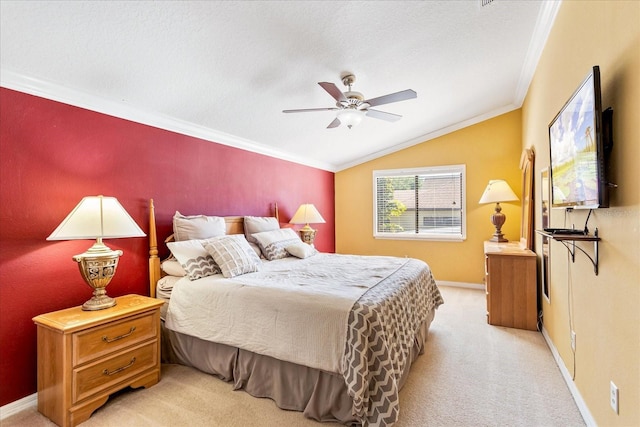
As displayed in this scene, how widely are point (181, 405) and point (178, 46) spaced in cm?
246

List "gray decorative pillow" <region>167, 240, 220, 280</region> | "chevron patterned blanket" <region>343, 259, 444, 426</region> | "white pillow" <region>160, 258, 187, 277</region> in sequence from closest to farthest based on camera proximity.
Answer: "chevron patterned blanket" <region>343, 259, 444, 426</region> < "gray decorative pillow" <region>167, 240, 220, 280</region> < "white pillow" <region>160, 258, 187, 277</region>

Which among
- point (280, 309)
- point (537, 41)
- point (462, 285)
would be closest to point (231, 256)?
point (280, 309)

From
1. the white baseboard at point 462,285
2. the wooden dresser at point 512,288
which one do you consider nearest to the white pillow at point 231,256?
the wooden dresser at point 512,288

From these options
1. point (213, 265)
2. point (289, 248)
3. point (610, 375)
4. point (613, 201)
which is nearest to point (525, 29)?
point (613, 201)

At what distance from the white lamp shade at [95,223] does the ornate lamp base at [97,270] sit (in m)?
0.18

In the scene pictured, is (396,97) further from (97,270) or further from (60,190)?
(60,190)

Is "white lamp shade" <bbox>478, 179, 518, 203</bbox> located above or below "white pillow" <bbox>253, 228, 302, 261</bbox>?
above

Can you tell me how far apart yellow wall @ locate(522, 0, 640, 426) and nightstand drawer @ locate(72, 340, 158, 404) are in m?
2.80

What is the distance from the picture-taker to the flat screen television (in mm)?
1458

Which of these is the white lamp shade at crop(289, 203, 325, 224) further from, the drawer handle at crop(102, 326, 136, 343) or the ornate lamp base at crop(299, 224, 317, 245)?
the drawer handle at crop(102, 326, 136, 343)

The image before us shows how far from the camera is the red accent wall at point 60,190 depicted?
2.09 meters

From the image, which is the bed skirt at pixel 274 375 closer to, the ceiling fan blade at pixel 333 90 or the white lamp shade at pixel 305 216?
the ceiling fan blade at pixel 333 90

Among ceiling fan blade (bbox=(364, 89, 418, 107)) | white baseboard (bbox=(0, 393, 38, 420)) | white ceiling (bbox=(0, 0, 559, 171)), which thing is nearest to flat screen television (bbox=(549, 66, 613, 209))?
ceiling fan blade (bbox=(364, 89, 418, 107))

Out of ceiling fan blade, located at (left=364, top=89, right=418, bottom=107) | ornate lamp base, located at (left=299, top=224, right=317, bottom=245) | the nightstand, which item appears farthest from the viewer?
ornate lamp base, located at (left=299, top=224, right=317, bottom=245)
